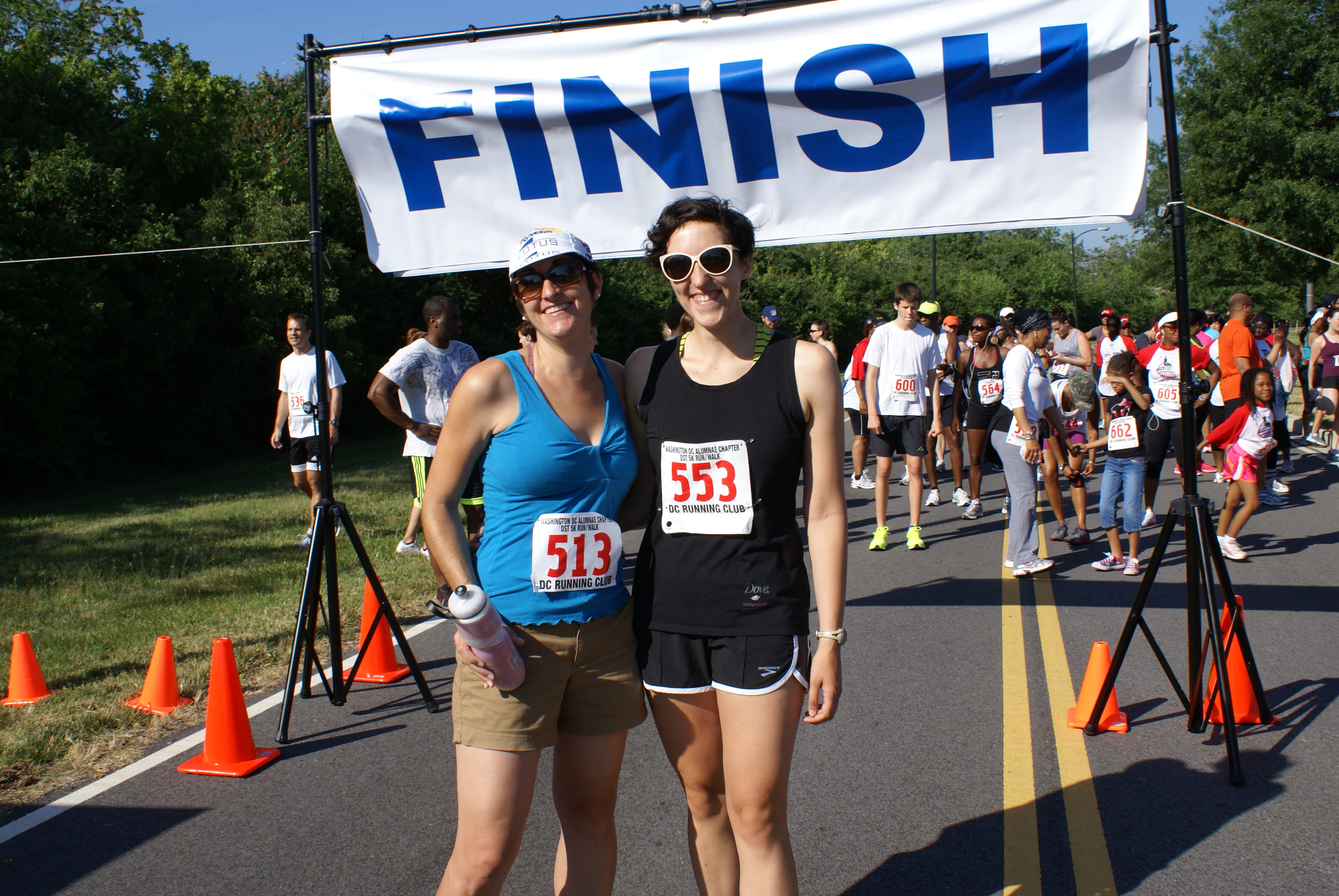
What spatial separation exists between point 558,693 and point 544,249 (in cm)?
113

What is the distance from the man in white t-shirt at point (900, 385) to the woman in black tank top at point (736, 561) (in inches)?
248

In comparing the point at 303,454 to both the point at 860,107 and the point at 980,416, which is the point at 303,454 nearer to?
the point at 980,416

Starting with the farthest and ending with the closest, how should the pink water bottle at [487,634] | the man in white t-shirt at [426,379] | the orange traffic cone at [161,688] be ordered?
the man in white t-shirt at [426,379] → the orange traffic cone at [161,688] → the pink water bottle at [487,634]

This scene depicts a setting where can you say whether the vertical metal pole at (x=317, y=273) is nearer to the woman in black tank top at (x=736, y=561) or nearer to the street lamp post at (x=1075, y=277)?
the woman in black tank top at (x=736, y=561)

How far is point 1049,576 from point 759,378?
5.73 meters

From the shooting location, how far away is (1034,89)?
12.8 ft

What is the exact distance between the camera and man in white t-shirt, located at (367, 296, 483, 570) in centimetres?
667

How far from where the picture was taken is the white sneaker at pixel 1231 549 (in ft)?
26.2

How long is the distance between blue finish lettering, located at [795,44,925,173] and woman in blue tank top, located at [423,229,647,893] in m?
1.83

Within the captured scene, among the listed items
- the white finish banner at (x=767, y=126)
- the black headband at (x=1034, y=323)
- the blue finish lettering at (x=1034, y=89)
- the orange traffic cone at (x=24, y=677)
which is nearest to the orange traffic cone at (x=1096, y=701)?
the white finish banner at (x=767, y=126)

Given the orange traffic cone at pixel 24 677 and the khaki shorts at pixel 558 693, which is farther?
the orange traffic cone at pixel 24 677

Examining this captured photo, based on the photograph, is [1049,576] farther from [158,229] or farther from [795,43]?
[158,229]

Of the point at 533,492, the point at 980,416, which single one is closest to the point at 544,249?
the point at 533,492

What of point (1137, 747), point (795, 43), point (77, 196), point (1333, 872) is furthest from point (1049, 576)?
point (77, 196)
